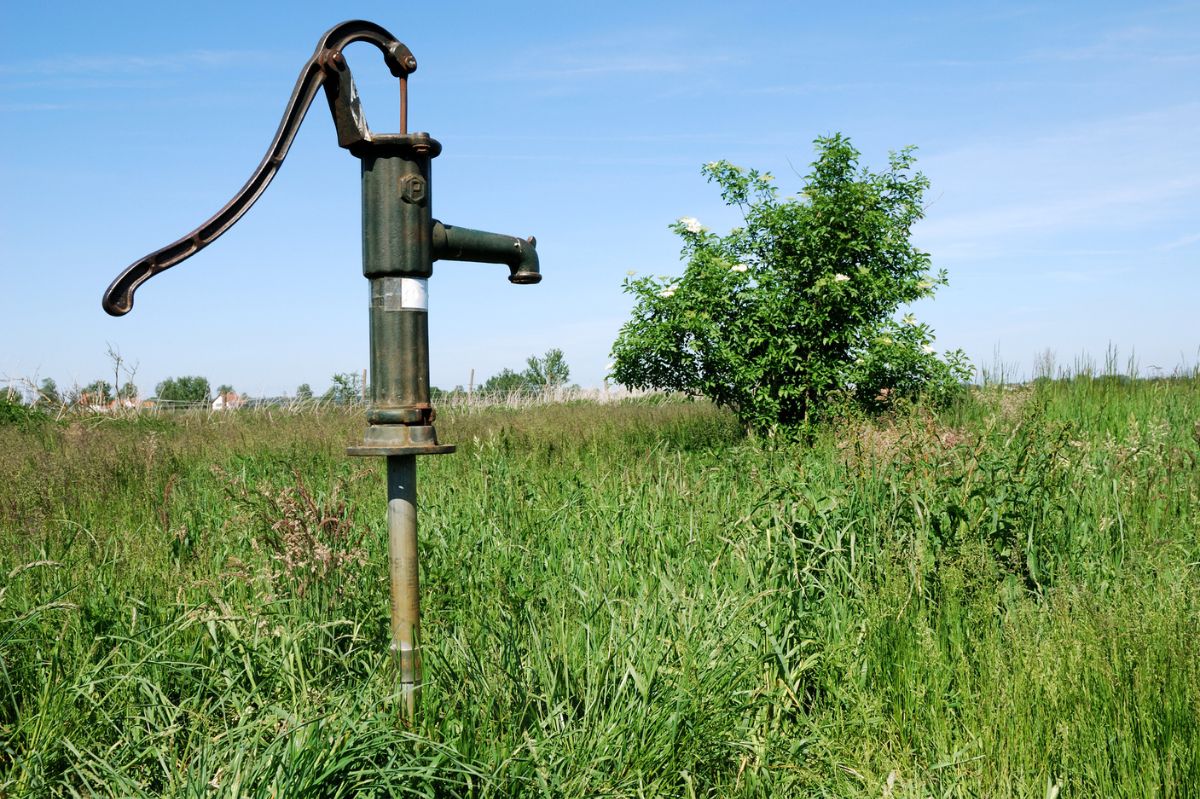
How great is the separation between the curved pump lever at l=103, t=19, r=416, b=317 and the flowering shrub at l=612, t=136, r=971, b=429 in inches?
241

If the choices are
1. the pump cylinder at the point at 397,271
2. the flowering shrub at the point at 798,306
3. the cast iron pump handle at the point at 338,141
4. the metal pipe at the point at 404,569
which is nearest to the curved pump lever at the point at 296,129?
the cast iron pump handle at the point at 338,141

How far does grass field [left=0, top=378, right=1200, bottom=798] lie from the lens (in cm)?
202

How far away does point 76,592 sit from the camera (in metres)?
3.13

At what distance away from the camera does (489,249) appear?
2.54 m

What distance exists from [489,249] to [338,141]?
526 mm

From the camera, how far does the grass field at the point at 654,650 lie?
6.63ft

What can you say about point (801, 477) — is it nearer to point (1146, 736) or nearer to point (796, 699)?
point (796, 699)

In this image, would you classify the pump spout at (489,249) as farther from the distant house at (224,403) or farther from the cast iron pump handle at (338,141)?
the distant house at (224,403)

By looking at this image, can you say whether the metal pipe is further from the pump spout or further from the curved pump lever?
the curved pump lever

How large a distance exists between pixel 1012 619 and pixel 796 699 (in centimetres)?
81

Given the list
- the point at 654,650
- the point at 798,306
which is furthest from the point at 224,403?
the point at 654,650

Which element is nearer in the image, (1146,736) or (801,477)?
(1146,736)

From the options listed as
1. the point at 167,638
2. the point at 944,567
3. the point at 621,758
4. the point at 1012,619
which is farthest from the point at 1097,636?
the point at 167,638

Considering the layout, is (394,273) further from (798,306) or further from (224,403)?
(224,403)
